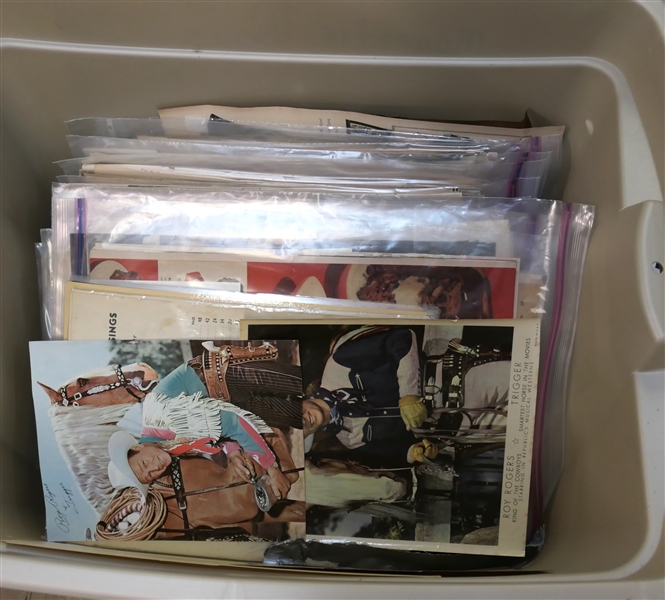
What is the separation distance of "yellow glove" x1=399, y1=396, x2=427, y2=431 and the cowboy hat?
0.24 metres

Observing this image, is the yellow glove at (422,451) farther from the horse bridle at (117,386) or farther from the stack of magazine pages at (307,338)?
the horse bridle at (117,386)

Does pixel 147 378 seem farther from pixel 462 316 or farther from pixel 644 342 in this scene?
pixel 644 342

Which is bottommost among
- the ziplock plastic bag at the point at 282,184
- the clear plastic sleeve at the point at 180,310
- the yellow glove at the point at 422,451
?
the yellow glove at the point at 422,451

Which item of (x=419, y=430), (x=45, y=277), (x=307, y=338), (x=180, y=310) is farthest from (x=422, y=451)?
(x=45, y=277)

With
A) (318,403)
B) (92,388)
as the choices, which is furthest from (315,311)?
(92,388)

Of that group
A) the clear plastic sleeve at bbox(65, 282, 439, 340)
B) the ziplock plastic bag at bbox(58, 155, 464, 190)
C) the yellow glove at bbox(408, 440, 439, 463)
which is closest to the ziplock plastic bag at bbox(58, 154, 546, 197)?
the ziplock plastic bag at bbox(58, 155, 464, 190)

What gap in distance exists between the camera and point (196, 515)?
1.51 ft

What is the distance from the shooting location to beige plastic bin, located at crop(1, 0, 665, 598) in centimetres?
34

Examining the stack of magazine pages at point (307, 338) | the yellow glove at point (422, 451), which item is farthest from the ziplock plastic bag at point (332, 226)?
the yellow glove at point (422, 451)

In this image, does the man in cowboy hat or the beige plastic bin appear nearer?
the beige plastic bin

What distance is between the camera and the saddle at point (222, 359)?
1.45 ft
